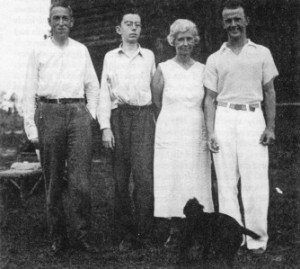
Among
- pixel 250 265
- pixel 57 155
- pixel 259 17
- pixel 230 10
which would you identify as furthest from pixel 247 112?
pixel 259 17

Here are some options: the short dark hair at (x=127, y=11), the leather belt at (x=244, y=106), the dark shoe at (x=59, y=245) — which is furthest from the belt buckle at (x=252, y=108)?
the short dark hair at (x=127, y=11)

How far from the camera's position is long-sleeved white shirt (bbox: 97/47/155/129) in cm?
438

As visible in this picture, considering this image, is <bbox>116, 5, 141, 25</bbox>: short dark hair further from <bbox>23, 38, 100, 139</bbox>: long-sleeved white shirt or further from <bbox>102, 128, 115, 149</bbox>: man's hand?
<bbox>102, 128, 115, 149</bbox>: man's hand

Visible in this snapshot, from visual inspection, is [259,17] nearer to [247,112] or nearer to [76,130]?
[247,112]

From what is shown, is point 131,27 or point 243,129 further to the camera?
point 131,27

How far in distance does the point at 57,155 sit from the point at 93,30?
592 centimetres

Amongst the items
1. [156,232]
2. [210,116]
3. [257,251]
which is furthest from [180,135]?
[257,251]

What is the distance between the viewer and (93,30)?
9750mm

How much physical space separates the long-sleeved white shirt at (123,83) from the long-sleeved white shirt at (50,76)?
0.75ft

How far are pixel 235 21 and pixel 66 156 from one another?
1.79 m

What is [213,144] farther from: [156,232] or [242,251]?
[156,232]

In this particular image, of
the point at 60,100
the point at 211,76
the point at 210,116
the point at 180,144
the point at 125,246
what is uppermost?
the point at 211,76

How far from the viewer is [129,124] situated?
14.5 ft

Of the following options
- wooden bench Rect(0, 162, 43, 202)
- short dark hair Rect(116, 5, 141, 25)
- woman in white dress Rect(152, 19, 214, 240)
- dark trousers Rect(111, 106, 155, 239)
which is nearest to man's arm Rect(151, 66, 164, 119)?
woman in white dress Rect(152, 19, 214, 240)
